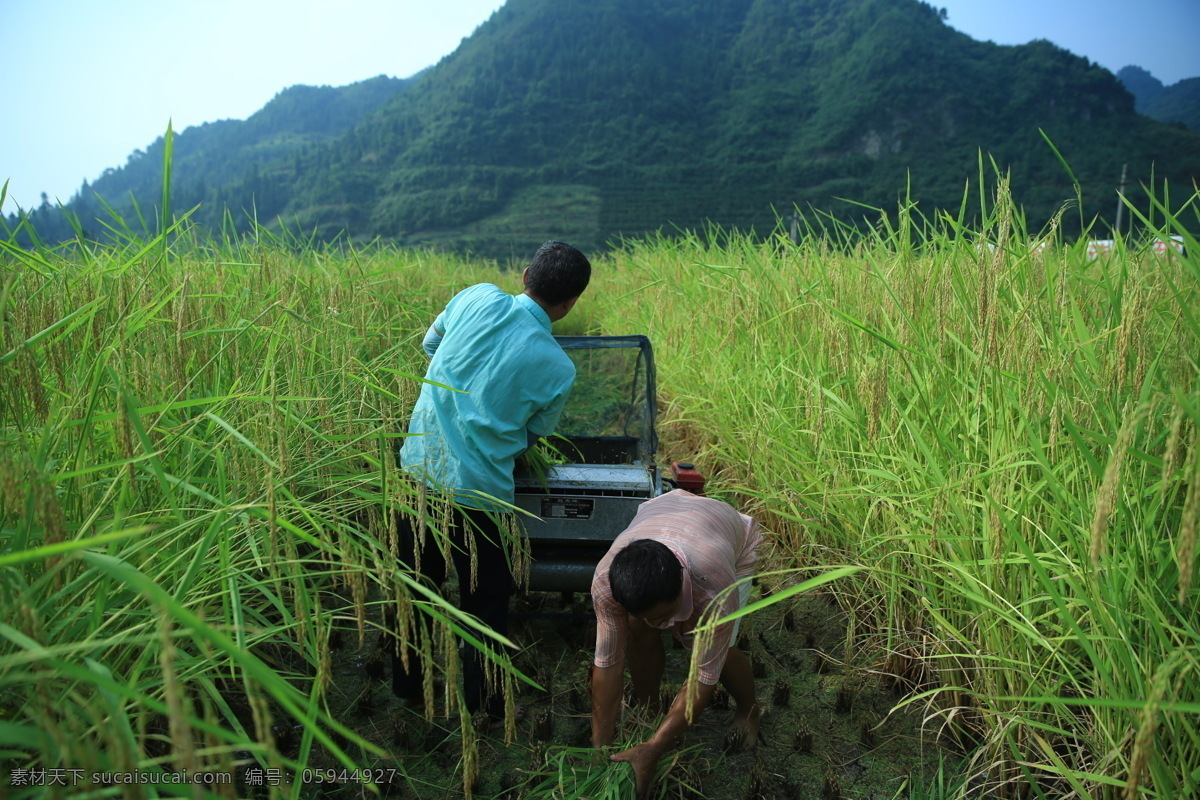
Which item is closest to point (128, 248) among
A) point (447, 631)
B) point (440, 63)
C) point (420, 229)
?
point (447, 631)

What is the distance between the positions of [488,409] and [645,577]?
2.67ft

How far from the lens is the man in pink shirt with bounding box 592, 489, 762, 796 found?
1938 millimetres

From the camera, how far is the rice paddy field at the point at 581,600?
1.18 m

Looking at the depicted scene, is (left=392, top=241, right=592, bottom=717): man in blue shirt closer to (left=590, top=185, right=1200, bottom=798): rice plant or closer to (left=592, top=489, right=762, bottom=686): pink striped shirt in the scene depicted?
(left=592, top=489, right=762, bottom=686): pink striped shirt

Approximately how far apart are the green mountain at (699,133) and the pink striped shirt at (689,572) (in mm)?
40928

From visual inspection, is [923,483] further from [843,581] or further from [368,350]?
[368,350]

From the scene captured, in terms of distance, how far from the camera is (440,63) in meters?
89.0

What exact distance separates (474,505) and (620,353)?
6.97m

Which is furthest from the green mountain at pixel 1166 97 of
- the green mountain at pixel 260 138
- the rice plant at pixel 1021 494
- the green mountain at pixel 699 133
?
the green mountain at pixel 260 138

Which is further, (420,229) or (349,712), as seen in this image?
(420,229)

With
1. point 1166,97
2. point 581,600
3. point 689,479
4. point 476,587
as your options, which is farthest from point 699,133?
point 476,587

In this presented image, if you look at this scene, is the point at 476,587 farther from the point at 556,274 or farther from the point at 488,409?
the point at 556,274

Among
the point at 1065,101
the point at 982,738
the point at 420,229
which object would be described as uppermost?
the point at 1065,101

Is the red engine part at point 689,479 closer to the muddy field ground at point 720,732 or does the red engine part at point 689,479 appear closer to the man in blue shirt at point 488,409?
the muddy field ground at point 720,732
